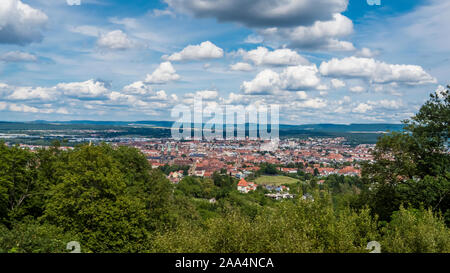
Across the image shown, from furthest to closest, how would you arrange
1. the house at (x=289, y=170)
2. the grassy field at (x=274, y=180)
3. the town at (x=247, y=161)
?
1. the house at (x=289, y=170)
2. the grassy field at (x=274, y=180)
3. the town at (x=247, y=161)

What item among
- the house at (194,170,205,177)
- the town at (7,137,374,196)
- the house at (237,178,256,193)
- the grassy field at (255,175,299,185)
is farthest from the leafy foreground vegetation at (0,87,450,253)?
the grassy field at (255,175,299,185)

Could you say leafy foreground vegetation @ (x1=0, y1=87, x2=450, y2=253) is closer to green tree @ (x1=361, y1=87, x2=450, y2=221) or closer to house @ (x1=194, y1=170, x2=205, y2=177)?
green tree @ (x1=361, y1=87, x2=450, y2=221)

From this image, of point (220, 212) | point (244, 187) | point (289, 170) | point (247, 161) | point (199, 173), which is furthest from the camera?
point (247, 161)

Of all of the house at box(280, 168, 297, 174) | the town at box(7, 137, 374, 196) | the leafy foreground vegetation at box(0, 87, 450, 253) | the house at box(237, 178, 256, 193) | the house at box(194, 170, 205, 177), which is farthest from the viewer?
the house at box(280, 168, 297, 174)

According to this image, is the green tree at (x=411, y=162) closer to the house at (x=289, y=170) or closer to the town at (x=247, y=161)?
the town at (x=247, y=161)

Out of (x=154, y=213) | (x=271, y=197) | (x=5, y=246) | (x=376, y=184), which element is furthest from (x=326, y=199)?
(x=271, y=197)

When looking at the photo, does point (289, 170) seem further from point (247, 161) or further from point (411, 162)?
point (411, 162)

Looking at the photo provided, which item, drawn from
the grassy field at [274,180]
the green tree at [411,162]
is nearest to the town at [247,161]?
the grassy field at [274,180]

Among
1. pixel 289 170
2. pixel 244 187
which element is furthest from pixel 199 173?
pixel 289 170
